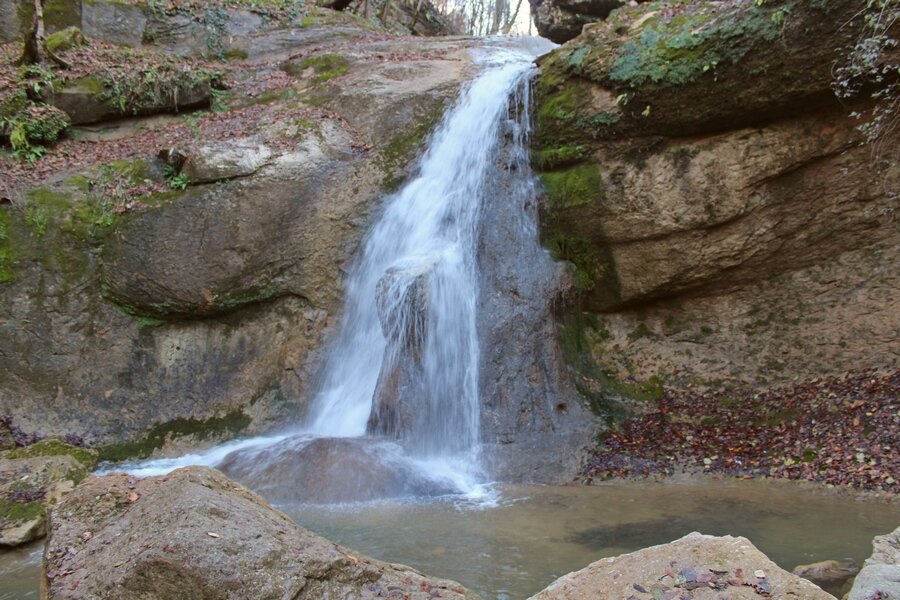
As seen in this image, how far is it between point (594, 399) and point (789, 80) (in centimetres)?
510

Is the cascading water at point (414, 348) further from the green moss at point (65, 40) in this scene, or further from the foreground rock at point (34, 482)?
the green moss at point (65, 40)

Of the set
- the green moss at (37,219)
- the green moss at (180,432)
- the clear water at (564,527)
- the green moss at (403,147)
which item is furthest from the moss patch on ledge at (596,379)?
the green moss at (37,219)

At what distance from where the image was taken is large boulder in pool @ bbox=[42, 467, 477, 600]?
119 inches

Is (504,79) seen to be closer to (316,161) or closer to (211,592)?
(316,161)

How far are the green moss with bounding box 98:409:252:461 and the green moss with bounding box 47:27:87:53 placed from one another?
9.56 metres

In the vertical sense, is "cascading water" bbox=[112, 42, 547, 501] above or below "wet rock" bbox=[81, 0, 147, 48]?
below

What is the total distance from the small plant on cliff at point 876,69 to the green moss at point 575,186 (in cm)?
342

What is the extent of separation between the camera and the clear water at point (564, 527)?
16.5 ft

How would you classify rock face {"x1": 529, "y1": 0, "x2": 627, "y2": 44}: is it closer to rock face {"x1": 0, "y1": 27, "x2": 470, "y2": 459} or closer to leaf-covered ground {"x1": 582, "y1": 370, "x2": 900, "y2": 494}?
rock face {"x1": 0, "y1": 27, "x2": 470, "y2": 459}

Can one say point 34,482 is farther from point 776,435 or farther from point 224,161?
point 776,435

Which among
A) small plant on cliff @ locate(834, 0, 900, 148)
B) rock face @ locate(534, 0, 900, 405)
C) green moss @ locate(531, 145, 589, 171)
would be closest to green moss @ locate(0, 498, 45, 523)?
rock face @ locate(534, 0, 900, 405)

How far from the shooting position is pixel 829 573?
435 centimetres

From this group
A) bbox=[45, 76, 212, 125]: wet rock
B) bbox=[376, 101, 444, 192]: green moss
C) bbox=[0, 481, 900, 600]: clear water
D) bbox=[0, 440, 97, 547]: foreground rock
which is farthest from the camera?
bbox=[45, 76, 212, 125]: wet rock

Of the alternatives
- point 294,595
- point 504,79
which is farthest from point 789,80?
point 294,595
